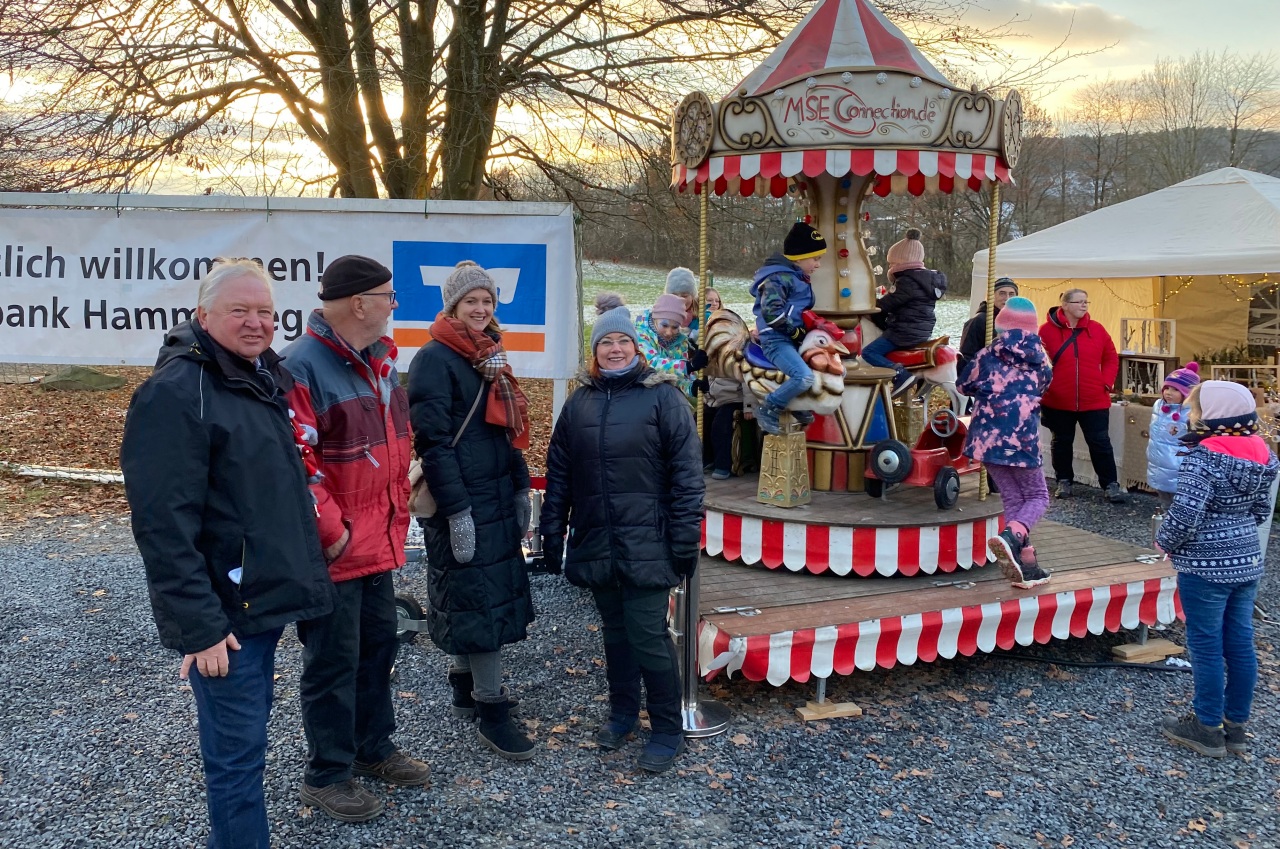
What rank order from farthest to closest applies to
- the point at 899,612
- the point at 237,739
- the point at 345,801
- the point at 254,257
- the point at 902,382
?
the point at 254,257
the point at 902,382
the point at 899,612
the point at 345,801
the point at 237,739

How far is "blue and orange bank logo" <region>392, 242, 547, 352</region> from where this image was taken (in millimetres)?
6027

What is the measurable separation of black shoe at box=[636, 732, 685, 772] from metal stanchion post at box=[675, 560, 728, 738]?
0.74ft

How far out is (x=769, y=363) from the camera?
18.7 feet

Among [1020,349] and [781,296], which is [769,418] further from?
[1020,349]

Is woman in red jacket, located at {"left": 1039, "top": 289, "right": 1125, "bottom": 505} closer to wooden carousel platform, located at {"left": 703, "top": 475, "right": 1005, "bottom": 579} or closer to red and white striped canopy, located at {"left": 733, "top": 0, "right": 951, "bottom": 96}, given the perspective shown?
wooden carousel platform, located at {"left": 703, "top": 475, "right": 1005, "bottom": 579}

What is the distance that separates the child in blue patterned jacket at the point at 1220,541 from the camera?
379 centimetres

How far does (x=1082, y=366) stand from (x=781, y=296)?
4444 mm

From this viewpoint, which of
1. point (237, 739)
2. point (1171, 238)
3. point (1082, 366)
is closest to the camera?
point (237, 739)

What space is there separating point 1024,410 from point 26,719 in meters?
5.31

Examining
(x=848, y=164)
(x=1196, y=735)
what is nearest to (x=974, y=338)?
(x=848, y=164)

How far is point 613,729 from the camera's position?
4.05 metres

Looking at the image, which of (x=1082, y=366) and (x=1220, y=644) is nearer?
(x=1220, y=644)

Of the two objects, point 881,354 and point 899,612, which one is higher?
point 881,354

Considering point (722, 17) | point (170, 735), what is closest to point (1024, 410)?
point (170, 735)
